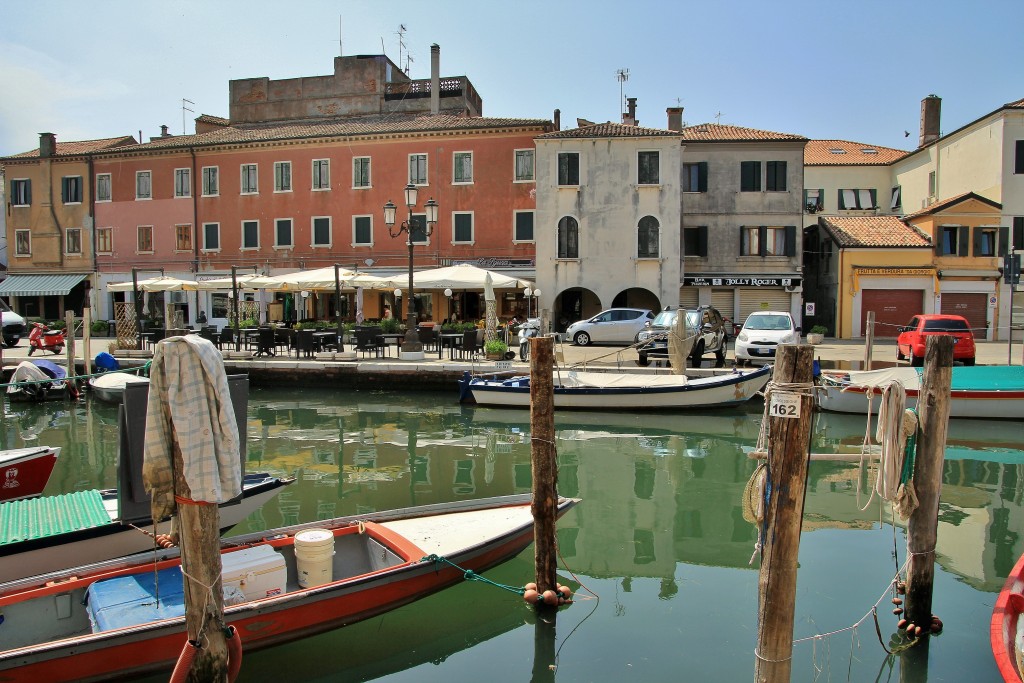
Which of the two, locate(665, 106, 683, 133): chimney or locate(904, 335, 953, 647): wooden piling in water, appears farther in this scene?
locate(665, 106, 683, 133): chimney

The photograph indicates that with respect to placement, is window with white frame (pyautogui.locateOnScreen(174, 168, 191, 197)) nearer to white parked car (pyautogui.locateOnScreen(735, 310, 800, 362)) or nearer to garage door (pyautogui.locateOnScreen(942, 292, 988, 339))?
white parked car (pyautogui.locateOnScreen(735, 310, 800, 362))

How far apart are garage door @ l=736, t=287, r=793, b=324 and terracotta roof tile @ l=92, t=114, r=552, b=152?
1098 cm

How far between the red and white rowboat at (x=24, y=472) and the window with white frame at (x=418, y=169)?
81.6 ft

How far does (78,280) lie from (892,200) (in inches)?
1626

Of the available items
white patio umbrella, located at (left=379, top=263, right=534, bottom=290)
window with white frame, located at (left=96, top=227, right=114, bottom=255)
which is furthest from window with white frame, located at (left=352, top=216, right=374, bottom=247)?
window with white frame, located at (left=96, top=227, right=114, bottom=255)

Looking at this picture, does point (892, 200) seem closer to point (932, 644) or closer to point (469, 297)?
point (469, 297)

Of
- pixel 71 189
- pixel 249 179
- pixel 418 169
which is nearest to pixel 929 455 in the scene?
pixel 418 169

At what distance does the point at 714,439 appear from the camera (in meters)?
14.8

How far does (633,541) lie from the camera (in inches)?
346

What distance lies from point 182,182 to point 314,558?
34.1m

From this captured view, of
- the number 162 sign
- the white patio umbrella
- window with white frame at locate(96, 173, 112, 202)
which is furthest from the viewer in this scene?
window with white frame at locate(96, 173, 112, 202)

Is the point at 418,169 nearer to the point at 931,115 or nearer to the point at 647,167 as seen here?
the point at 647,167

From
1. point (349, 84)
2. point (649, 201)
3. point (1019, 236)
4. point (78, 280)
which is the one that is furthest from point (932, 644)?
point (78, 280)

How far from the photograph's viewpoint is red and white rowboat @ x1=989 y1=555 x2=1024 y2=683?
4891 millimetres
